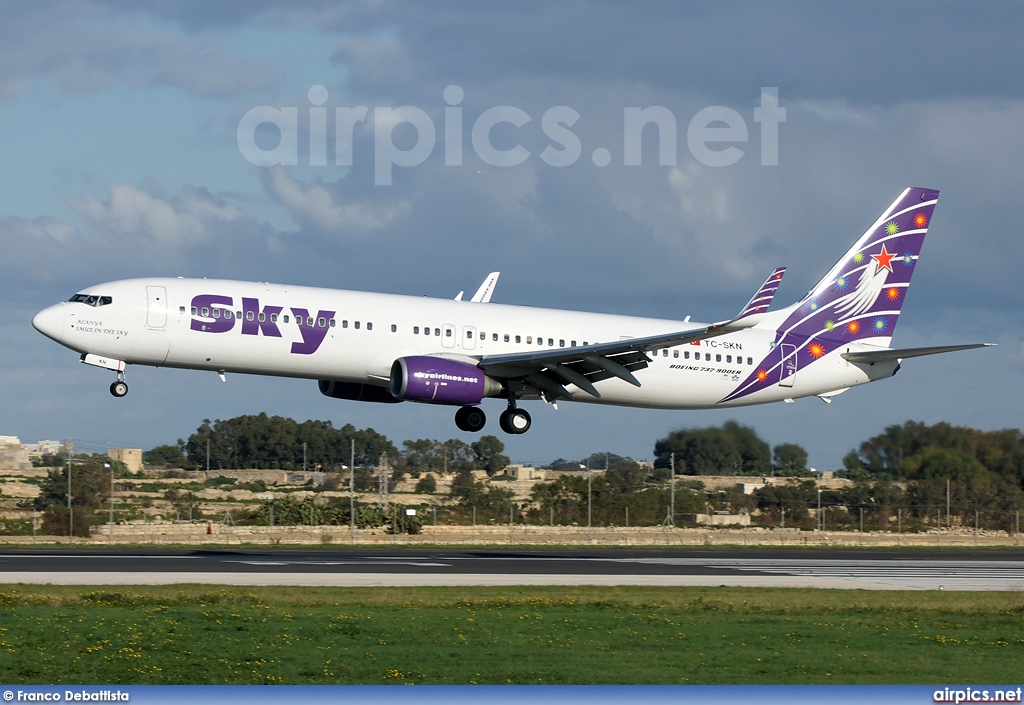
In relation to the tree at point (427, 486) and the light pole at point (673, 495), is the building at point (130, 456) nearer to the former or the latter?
the tree at point (427, 486)

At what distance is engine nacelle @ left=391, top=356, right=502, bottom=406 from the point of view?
139ft

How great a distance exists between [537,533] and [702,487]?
14.7 meters

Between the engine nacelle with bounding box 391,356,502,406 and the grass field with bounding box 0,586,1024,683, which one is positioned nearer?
the grass field with bounding box 0,586,1024,683

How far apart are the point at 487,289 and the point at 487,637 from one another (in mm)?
25335

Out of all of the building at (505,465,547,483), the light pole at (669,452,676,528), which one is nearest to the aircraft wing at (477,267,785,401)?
the light pole at (669,452,676,528)

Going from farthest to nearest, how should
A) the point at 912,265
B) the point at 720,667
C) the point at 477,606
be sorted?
the point at 912,265
the point at 477,606
the point at 720,667

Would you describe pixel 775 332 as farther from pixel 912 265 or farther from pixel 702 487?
pixel 702 487

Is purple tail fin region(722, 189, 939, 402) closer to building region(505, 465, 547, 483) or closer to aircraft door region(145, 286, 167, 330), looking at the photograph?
aircraft door region(145, 286, 167, 330)

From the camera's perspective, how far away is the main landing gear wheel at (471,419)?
47.4 meters

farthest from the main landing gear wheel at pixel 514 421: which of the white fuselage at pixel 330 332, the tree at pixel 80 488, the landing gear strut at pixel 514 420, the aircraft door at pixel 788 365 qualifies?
the tree at pixel 80 488

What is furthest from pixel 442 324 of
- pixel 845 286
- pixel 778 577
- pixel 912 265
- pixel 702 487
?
pixel 702 487

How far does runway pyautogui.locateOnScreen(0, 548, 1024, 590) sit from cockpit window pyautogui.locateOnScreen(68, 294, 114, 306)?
26.3ft

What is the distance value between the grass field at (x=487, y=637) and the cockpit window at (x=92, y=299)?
11.3 meters

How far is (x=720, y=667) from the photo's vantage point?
73.5ft
